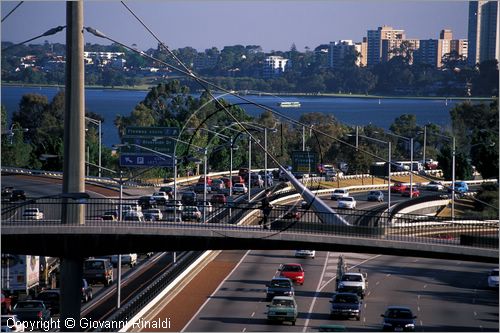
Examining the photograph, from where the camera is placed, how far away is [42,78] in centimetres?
14612

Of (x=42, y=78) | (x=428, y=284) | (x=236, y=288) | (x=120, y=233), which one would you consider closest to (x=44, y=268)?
(x=236, y=288)

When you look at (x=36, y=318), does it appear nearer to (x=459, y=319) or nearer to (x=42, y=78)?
(x=459, y=319)

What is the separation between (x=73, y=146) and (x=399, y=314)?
37.4 ft

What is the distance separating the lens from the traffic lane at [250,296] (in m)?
31.3

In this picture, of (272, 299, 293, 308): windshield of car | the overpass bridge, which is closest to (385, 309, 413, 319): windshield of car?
(272, 299, 293, 308): windshield of car

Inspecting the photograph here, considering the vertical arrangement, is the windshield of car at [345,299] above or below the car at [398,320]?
above

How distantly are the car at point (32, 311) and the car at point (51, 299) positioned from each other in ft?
4.00

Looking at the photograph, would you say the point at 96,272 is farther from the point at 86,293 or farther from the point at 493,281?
the point at 493,281

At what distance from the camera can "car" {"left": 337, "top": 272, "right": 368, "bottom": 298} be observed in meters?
37.0

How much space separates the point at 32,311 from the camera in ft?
97.5

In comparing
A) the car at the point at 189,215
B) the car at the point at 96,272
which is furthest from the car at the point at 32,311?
the car at the point at 96,272

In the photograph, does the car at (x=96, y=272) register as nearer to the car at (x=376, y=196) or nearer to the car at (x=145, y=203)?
the car at (x=145, y=203)

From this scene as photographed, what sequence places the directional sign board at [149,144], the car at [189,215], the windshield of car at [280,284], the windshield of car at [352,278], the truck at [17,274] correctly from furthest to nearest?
the directional sign board at [149,144] < the windshield of car at [352,278] < the windshield of car at [280,284] < the truck at [17,274] < the car at [189,215]

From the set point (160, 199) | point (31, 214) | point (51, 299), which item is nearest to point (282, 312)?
point (160, 199)
